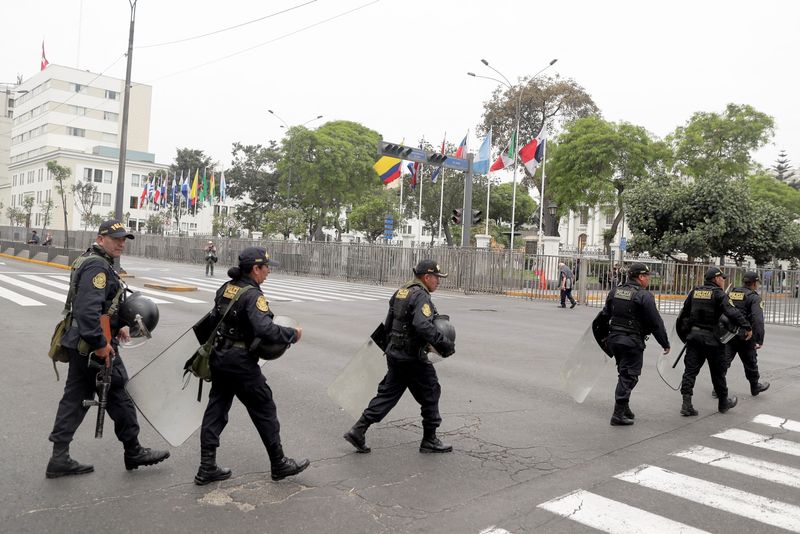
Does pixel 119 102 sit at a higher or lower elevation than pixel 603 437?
higher

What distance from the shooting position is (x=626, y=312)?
665 cm

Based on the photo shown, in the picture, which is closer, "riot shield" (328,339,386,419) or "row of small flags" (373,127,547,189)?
"riot shield" (328,339,386,419)

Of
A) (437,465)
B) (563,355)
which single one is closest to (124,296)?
(437,465)

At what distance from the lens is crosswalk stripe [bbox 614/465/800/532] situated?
4.25 m

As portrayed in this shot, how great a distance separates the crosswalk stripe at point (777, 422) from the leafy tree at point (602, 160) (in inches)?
1379

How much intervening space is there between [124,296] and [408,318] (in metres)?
2.13

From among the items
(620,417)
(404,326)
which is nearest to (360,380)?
(404,326)

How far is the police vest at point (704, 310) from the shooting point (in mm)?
7133

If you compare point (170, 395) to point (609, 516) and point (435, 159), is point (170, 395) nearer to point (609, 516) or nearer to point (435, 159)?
point (609, 516)

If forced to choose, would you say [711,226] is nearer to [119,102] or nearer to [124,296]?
[124,296]

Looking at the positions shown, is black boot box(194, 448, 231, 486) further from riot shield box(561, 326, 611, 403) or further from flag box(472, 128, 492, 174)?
flag box(472, 128, 492, 174)

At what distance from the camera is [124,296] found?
191 inches

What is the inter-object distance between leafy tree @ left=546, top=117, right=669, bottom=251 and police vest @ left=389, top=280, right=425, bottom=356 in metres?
37.6

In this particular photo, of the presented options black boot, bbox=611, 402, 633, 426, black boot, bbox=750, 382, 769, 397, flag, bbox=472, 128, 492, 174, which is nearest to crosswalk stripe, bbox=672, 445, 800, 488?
black boot, bbox=611, 402, 633, 426
